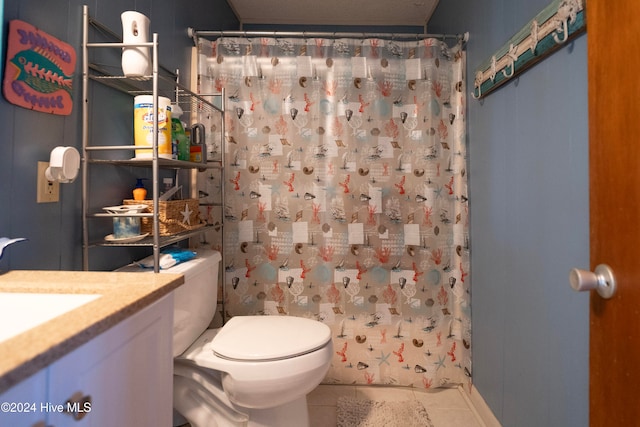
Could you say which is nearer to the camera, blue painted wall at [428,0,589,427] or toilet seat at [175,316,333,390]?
blue painted wall at [428,0,589,427]

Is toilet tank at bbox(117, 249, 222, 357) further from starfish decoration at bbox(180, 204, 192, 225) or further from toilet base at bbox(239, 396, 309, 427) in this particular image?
toilet base at bbox(239, 396, 309, 427)

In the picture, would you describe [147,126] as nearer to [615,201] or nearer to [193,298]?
[193,298]

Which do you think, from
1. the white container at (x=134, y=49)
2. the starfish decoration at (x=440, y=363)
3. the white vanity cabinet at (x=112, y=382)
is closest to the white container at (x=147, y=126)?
the white container at (x=134, y=49)

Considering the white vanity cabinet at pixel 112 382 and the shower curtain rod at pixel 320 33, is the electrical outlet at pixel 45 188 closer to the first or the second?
the white vanity cabinet at pixel 112 382

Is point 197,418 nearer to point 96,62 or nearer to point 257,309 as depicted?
point 257,309

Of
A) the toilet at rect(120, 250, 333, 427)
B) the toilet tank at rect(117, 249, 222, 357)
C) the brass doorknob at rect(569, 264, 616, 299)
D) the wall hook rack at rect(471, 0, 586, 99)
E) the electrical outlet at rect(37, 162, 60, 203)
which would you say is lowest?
the toilet at rect(120, 250, 333, 427)

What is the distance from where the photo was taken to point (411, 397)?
188cm

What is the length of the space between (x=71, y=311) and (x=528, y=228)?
1350 millimetres

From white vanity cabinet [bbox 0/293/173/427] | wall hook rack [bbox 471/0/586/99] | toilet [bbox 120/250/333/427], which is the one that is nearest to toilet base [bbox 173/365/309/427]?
toilet [bbox 120/250/333/427]

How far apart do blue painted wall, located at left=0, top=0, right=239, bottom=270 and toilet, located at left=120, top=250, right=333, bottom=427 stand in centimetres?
28

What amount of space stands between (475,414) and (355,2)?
2.45 metres

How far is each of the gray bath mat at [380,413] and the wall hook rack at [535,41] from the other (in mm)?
1521

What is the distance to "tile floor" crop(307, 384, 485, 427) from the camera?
170 cm

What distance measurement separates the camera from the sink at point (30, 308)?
0.69m
